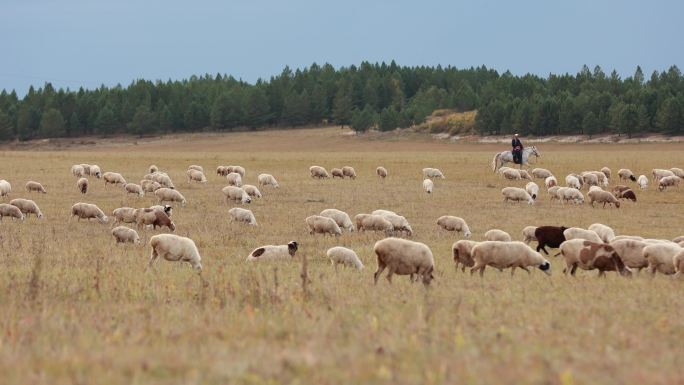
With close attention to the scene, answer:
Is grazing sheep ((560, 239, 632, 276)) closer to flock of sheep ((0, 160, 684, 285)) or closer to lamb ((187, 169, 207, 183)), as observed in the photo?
flock of sheep ((0, 160, 684, 285))

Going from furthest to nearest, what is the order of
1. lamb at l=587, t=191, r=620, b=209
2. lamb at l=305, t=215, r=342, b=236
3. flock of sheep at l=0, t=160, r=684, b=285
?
lamb at l=587, t=191, r=620, b=209, lamb at l=305, t=215, r=342, b=236, flock of sheep at l=0, t=160, r=684, b=285

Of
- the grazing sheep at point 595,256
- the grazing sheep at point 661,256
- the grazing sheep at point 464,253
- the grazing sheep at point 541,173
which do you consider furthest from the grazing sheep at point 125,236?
the grazing sheep at point 541,173

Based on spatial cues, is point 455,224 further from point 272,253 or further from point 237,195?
A: point 237,195

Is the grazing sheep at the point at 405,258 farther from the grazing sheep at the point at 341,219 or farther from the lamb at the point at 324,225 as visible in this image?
the grazing sheep at the point at 341,219

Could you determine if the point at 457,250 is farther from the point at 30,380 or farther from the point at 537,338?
the point at 30,380

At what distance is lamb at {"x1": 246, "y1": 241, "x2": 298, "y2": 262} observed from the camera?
1719 centimetres

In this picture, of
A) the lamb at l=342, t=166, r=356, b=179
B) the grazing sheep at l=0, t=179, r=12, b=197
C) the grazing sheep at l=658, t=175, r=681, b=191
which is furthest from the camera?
the lamb at l=342, t=166, r=356, b=179

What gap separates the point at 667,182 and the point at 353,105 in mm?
114687

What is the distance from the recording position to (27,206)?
25.7 metres

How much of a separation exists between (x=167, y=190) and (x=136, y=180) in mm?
12231

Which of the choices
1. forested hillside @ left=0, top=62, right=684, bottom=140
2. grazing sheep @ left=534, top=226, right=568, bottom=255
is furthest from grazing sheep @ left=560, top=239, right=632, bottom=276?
forested hillside @ left=0, top=62, right=684, bottom=140

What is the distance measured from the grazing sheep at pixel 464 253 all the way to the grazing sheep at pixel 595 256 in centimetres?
175

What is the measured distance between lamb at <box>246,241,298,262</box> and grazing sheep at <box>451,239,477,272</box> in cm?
347

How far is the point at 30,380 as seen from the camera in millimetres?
6391
